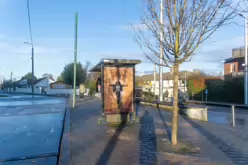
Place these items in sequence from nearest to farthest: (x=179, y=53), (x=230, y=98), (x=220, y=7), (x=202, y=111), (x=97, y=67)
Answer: (x=220, y=7), (x=179, y=53), (x=97, y=67), (x=202, y=111), (x=230, y=98)

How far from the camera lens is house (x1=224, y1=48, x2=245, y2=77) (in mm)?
42097

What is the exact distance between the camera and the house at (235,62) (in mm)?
42097

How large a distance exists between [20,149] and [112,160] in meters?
2.41

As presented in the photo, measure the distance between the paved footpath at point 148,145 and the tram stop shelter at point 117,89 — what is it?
2.05 feet

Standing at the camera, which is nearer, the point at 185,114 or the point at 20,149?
the point at 20,149

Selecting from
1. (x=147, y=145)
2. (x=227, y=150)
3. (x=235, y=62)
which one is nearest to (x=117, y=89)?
(x=147, y=145)

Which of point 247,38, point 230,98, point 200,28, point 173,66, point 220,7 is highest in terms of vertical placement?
point 247,38

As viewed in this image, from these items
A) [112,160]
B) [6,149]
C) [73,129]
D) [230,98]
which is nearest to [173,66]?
[112,160]

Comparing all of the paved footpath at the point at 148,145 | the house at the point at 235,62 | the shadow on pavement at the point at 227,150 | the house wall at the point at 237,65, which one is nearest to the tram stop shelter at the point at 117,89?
the paved footpath at the point at 148,145

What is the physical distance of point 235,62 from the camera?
4466 centimetres

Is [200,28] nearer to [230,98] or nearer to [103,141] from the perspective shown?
[103,141]

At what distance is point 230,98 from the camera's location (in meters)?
33.2

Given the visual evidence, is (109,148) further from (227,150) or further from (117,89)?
(117,89)

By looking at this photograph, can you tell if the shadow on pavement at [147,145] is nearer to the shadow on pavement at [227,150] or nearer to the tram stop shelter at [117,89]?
the tram stop shelter at [117,89]
